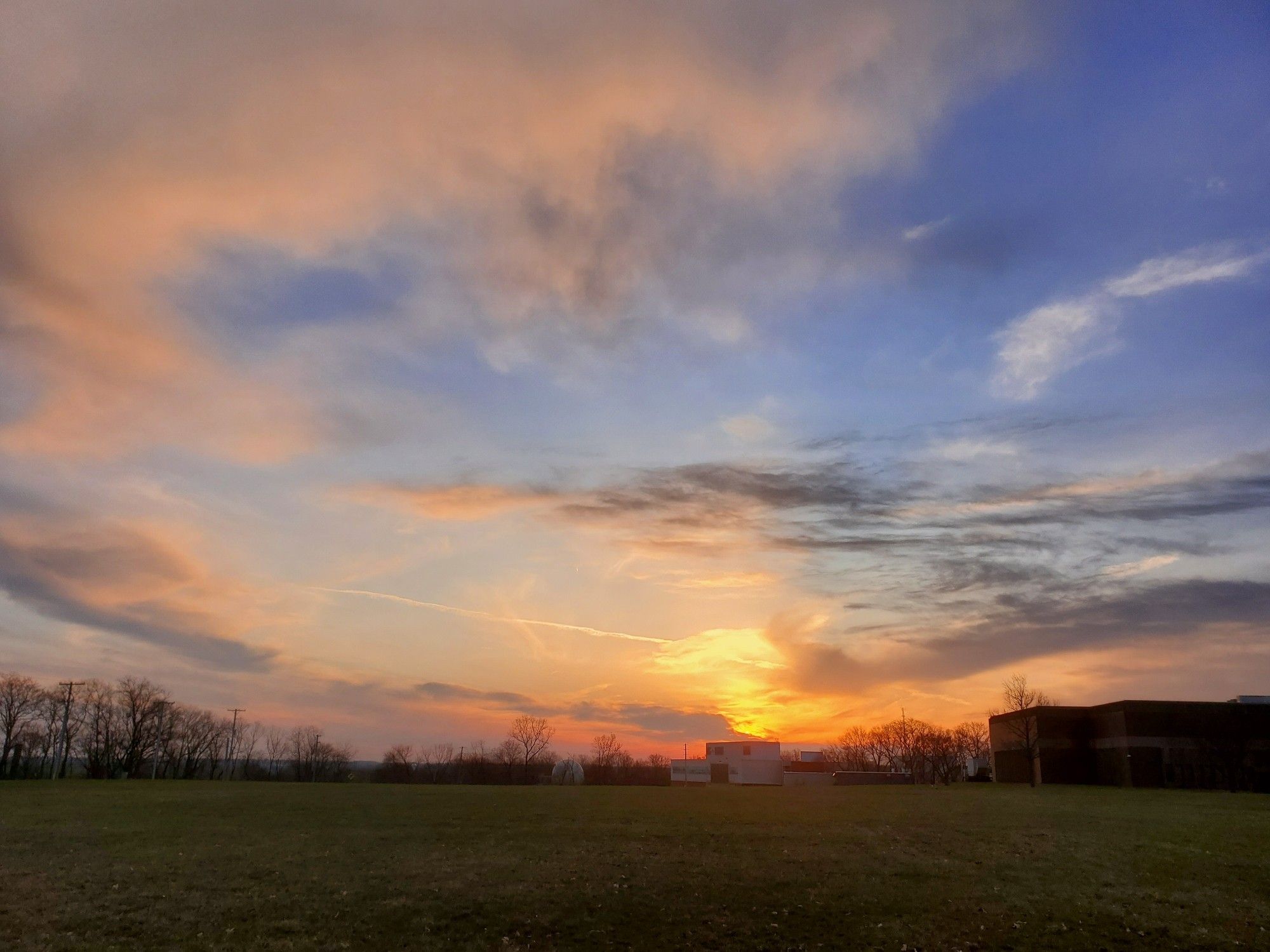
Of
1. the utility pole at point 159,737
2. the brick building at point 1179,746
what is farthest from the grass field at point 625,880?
the utility pole at point 159,737

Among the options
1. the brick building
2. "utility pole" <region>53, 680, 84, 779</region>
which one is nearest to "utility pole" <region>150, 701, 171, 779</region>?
"utility pole" <region>53, 680, 84, 779</region>

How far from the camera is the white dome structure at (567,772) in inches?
5689

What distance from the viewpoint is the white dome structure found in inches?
5689

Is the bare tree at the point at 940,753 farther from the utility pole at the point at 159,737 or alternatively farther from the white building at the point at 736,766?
the utility pole at the point at 159,737

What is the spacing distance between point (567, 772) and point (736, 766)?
33.0 metres

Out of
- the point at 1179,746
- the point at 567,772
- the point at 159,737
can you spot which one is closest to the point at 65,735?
the point at 159,737

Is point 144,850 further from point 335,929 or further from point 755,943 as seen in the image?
point 755,943

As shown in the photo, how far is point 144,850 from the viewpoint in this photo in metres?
29.3

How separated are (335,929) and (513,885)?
19.9 feet

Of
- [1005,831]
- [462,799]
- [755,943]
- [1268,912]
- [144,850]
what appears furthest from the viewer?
[462,799]

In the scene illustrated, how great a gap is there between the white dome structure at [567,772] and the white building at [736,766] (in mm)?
18632

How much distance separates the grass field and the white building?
114451 millimetres

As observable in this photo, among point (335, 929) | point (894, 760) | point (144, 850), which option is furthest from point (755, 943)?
point (894, 760)

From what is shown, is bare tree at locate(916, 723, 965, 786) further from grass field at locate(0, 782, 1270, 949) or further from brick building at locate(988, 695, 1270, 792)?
grass field at locate(0, 782, 1270, 949)
